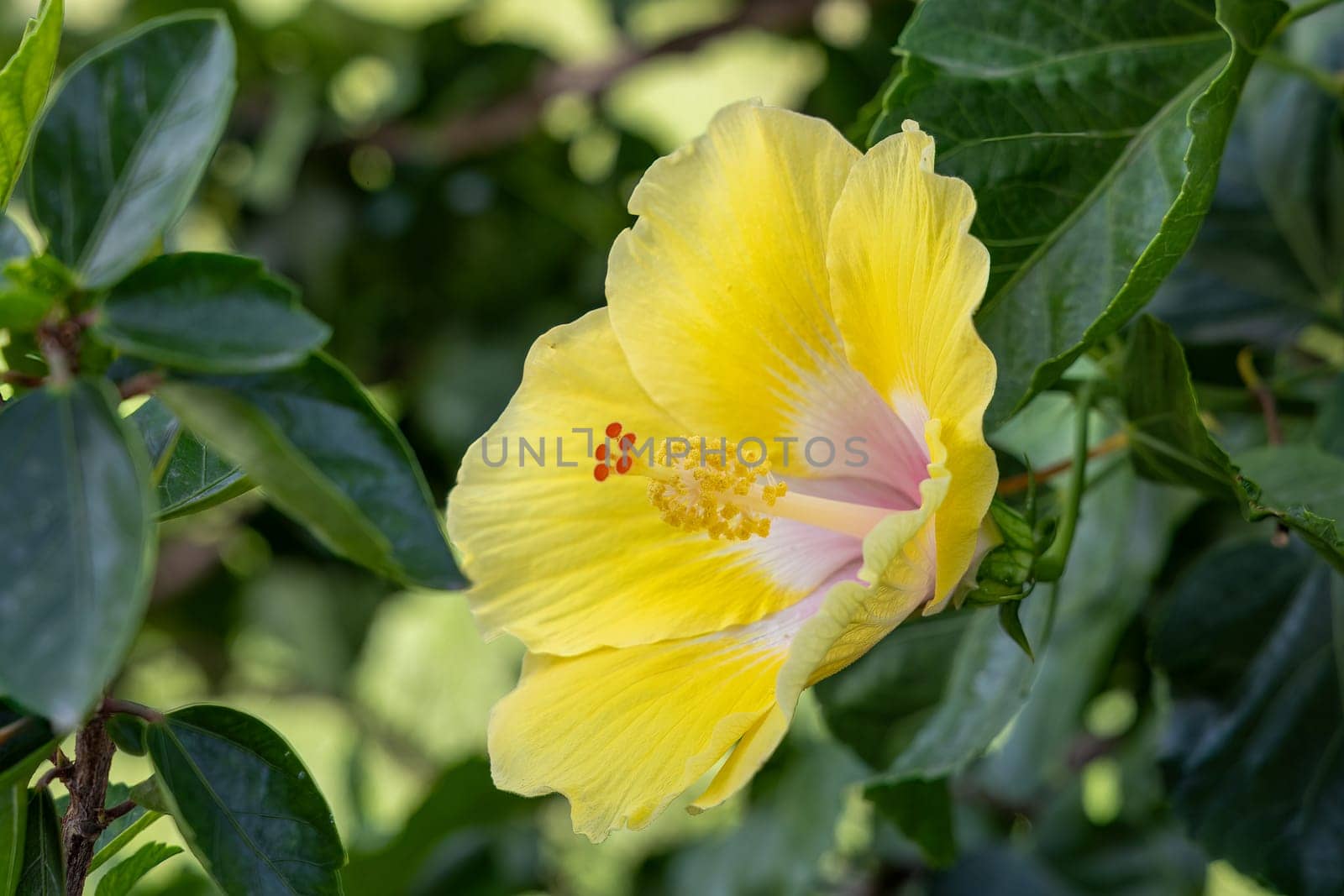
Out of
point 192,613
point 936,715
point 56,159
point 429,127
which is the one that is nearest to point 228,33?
point 56,159

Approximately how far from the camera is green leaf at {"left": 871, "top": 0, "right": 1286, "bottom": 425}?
708mm

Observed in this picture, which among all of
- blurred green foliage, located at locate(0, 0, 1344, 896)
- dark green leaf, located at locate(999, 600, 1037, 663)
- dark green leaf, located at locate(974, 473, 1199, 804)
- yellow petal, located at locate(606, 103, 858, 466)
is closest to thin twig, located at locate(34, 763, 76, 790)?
yellow petal, located at locate(606, 103, 858, 466)

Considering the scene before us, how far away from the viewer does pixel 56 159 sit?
0.54 metres

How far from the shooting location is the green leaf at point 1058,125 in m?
0.71

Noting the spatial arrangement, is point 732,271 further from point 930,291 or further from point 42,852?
point 42,852

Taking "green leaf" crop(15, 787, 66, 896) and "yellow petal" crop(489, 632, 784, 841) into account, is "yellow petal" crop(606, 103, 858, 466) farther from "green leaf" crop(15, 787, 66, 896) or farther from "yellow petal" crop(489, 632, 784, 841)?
"green leaf" crop(15, 787, 66, 896)

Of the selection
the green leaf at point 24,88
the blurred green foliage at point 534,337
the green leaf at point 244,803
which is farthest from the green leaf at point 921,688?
the green leaf at point 24,88

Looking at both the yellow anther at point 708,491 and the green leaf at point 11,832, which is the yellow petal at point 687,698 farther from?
the green leaf at point 11,832

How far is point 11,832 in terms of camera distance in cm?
53

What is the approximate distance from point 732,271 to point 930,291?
0.13 meters

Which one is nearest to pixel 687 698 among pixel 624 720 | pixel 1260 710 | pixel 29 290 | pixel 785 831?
pixel 624 720

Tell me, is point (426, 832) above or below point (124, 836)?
below

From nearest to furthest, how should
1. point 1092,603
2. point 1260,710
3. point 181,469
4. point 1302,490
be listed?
point 181,469
point 1302,490
point 1260,710
point 1092,603

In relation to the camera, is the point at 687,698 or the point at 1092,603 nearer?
the point at 687,698
